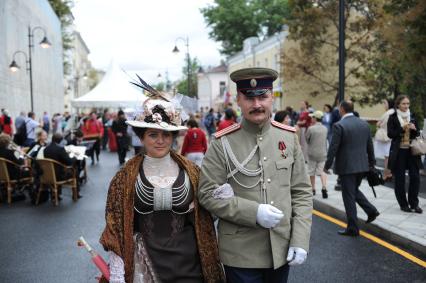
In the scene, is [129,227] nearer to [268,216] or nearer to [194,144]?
[268,216]

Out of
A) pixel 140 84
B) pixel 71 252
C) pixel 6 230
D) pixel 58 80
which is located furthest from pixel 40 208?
pixel 58 80

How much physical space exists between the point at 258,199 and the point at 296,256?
39cm

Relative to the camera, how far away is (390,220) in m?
7.31

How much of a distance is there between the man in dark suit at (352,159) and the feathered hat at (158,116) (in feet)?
14.0

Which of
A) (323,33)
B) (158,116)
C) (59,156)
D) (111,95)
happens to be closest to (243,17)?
(323,33)

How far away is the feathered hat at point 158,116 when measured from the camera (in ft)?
9.96

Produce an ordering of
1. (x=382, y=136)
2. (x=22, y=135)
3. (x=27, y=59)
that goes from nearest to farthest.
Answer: (x=382, y=136)
(x=22, y=135)
(x=27, y=59)

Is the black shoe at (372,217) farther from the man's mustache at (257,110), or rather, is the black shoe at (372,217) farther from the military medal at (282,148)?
the man's mustache at (257,110)

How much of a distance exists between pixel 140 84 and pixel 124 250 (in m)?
1.07

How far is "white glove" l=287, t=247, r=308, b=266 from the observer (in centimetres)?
284

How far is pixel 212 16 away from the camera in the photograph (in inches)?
2128

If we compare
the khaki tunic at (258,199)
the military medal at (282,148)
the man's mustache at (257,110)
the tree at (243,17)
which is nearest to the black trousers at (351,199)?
the khaki tunic at (258,199)

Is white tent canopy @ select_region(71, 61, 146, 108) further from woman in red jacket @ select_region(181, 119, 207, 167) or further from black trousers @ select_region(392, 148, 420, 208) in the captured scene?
black trousers @ select_region(392, 148, 420, 208)

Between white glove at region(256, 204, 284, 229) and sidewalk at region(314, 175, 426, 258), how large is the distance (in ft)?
12.9
